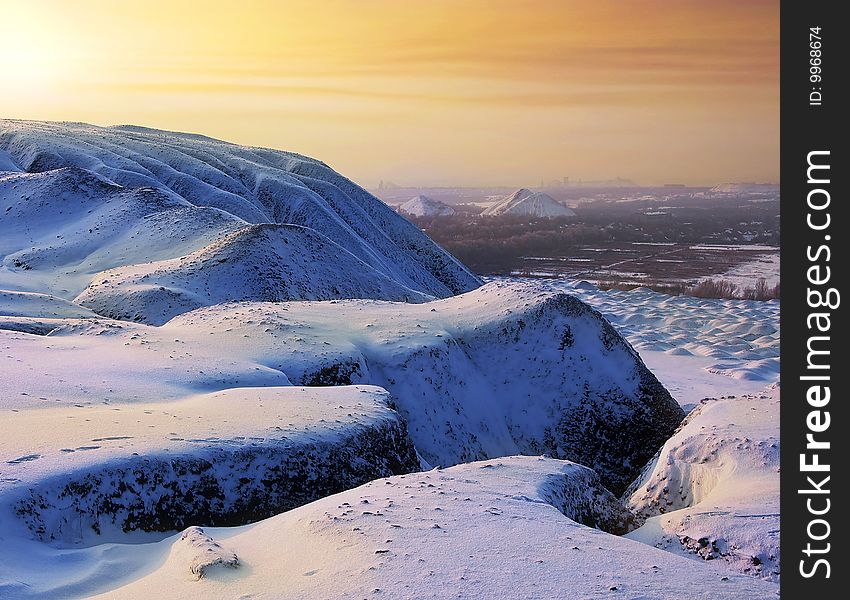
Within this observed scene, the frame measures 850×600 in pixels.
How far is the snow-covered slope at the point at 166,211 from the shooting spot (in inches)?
1051

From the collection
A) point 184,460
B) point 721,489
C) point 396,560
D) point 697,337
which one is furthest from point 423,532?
point 697,337

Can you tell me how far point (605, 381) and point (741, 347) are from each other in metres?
30.8

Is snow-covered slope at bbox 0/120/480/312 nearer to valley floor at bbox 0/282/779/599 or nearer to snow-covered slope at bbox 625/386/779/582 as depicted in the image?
valley floor at bbox 0/282/779/599

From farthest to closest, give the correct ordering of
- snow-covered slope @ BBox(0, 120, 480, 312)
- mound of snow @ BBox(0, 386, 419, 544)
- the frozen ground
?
the frozen ground
snow-covered slope @ BBox(0, 120, 480, 312)
mound of snow @ BBox(0, 386, 419, 544)

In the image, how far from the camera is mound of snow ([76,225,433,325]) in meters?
19.2

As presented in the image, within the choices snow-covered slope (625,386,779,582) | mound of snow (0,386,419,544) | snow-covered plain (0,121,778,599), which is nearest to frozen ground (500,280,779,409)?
snow-covered plain (0,121,778,599)

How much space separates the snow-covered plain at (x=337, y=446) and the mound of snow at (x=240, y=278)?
84 millimetres

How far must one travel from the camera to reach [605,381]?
16516 millimetres

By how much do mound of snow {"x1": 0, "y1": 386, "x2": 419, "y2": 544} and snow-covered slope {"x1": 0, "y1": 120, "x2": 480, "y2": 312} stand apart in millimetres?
11930

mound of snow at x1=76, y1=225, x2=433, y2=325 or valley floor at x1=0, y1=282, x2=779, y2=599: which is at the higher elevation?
mound of snow at x1=76, y1=225, x2=433, y2=325

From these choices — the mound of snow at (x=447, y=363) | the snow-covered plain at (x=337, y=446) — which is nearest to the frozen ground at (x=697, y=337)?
the mound of snow at (x=447, y=363)

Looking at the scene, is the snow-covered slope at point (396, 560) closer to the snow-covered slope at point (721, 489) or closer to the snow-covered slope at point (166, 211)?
the snow-covered slope at point (721, 489)
